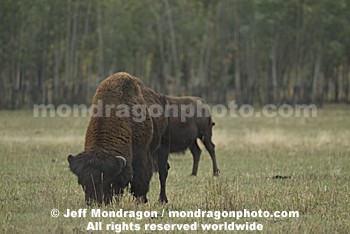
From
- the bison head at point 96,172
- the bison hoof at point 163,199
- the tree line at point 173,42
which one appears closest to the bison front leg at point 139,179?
the bison hoof at point 163,199

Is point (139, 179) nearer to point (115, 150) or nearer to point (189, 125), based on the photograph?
point (115, 150)

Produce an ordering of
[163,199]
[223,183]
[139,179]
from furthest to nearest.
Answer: [223,183] → [163,199] → [139,179]

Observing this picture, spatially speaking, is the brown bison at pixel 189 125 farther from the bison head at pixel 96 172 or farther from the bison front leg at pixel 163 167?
the bison head at pixel 96 172

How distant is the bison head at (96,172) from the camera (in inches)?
433

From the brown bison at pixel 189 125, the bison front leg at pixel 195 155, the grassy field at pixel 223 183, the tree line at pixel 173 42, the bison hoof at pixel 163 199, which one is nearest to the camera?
the grassy field at pixel 223 183

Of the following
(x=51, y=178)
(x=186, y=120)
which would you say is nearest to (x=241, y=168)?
(x=186, y=120)

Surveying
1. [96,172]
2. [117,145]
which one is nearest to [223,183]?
[117,145]

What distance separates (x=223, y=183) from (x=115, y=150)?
3420mm

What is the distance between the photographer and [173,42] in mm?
62781

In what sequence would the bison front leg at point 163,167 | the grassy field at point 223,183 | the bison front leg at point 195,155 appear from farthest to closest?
the bison front leg at point 195,155 → the bison front leg at point 163,167 → the grassy field at point 223,183

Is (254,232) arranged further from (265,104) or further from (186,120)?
(265,104)

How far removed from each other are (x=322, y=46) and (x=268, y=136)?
36.5 meters

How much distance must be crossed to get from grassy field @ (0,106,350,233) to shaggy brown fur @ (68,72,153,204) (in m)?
0.38

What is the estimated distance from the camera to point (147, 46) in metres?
65.9
